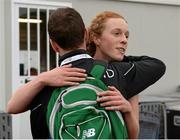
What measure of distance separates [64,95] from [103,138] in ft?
0.60

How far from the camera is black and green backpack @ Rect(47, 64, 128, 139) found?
1.36 meters

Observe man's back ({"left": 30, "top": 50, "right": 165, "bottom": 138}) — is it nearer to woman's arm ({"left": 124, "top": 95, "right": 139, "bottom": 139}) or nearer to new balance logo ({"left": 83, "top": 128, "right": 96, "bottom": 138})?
woman's arm ({"left": 124, "top": 95, "right": 139, "bottom": 139})

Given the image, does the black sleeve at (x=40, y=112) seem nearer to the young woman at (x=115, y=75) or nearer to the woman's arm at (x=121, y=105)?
the young woman at (x=115, y=75)

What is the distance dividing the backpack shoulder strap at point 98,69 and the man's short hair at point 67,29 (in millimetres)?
89

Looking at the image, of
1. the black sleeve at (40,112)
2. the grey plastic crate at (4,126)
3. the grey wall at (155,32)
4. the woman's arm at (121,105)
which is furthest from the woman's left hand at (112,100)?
the grey wall at (155,32)

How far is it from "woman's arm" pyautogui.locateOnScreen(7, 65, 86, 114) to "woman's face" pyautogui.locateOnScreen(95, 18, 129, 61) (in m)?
0.20

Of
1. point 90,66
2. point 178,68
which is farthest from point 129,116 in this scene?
point 178,68

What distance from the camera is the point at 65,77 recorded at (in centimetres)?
141

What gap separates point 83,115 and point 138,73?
265 mm

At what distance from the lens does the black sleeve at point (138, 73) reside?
149cm

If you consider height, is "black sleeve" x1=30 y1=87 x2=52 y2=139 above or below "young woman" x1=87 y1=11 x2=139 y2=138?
below

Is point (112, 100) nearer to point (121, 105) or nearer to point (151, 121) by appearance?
point (121, 105)

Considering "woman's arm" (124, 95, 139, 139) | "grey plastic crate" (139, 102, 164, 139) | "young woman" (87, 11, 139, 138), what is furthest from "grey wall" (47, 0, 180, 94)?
"woman's arm" (124, 95, 139, 139)

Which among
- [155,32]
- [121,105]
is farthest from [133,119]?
[155,32]
